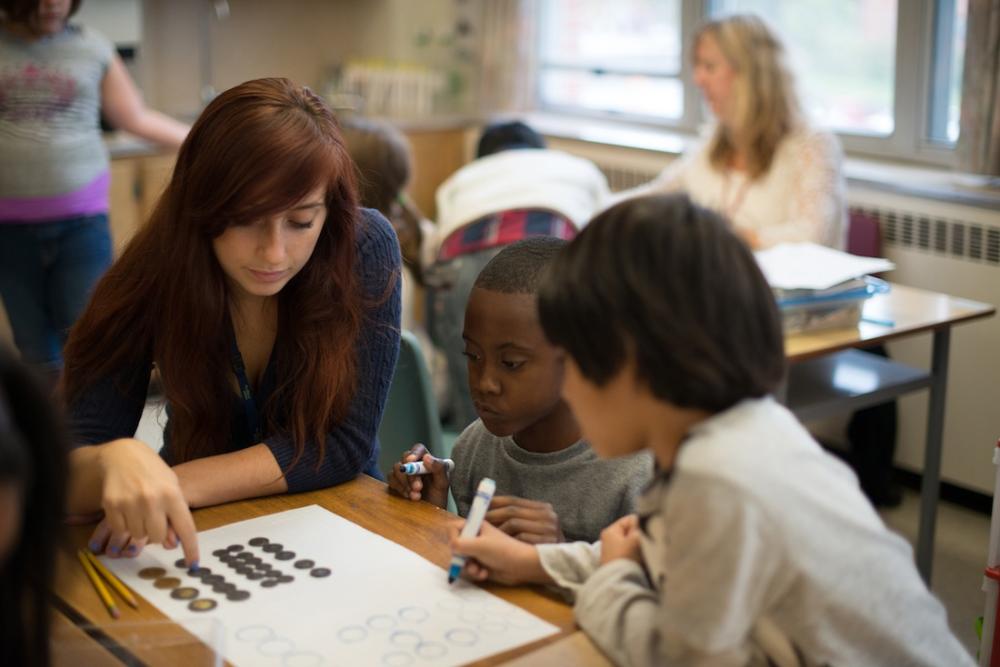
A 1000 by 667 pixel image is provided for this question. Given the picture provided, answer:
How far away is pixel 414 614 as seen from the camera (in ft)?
4.12

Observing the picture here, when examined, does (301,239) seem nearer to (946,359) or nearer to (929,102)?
(946,359)

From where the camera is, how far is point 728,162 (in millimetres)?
3768

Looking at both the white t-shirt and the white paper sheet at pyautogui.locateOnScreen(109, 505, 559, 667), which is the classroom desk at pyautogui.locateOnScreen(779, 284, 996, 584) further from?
the white paper sheet at pyautogui.locateOnScreen(109, 505, 559, 667)

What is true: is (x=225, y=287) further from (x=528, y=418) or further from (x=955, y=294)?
(x=955, y=294)

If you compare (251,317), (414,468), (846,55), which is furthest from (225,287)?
(846,55)

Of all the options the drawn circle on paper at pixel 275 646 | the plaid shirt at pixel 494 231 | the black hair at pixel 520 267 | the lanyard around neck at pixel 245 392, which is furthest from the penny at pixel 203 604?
the plaid shirt at pixel 494 231

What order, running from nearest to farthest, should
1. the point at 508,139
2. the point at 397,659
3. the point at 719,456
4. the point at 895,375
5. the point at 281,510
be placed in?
the point at 719,456 → the point at 397,659 → the point at 281,510 → the point at 895,375 → the point at 508,139

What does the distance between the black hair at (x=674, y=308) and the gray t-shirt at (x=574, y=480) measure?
0.58 meters

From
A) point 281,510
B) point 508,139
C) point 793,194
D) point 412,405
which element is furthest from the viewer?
point 508,139

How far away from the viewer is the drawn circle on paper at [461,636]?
3.93 feet

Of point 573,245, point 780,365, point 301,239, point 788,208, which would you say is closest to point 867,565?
point 780,365

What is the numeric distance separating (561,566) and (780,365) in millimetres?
394

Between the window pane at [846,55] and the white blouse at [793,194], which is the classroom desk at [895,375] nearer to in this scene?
the white blouse at [793,194]

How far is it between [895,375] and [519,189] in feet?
3.52
